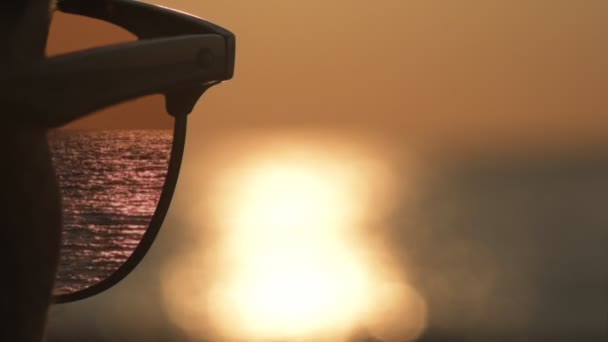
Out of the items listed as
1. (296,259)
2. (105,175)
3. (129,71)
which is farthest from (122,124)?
(296,259)

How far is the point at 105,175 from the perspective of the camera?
941mm

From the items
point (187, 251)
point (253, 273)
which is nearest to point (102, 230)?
point (253, 273)

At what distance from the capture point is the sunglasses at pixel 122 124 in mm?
647

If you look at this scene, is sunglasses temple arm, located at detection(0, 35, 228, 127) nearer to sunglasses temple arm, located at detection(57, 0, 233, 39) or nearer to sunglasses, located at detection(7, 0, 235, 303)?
sunglasses, located at detection(7, 0, 235, 303)

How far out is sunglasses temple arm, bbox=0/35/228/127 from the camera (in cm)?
57

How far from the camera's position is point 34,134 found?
1.88 ft

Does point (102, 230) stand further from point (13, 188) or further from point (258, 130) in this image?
point (258, 130)

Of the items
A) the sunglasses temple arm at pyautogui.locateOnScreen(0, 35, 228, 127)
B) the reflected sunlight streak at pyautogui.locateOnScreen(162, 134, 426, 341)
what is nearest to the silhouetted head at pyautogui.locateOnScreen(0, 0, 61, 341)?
the sunglasses temple arm at pyautogui.locateOnScreen(0, 35, 228, 127)

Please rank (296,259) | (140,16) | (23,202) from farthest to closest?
(296,259), (140,16), (23,202)

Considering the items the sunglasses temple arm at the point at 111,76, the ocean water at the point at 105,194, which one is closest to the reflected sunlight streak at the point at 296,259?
the ocean water at the point at 105,194

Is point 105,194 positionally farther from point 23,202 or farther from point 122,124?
point 23,202

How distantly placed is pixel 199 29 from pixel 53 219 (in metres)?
0.31

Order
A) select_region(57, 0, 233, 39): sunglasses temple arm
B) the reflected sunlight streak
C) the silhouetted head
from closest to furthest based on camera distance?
1. the silhouetted head
2. select_region(57, 0, 233, 39): sunglasses temple arm
3. the reflected sunlight streak

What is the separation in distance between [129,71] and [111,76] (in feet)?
0.06
